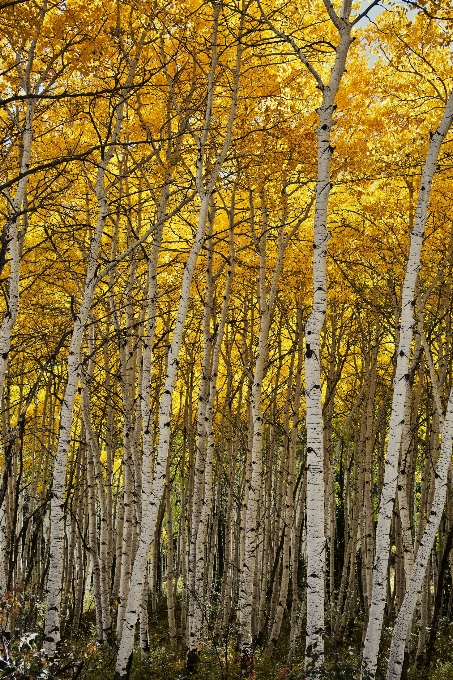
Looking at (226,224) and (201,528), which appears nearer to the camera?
(201,528)

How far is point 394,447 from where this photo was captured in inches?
214

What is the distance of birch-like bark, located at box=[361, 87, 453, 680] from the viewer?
521 cm

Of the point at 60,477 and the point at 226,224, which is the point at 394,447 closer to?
the point at 60,477

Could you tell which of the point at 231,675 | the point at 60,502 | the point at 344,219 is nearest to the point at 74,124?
the point at 344,219

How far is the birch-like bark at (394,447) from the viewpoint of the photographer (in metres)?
5.21

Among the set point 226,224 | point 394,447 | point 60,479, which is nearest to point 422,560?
point 394,447

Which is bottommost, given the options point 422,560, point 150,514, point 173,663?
point 173,663

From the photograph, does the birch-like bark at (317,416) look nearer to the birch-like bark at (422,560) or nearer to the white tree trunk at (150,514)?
the birch-like bark at (422,560)

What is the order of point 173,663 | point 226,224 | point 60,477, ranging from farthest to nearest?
point 226,224, point 173,663, point 60,477

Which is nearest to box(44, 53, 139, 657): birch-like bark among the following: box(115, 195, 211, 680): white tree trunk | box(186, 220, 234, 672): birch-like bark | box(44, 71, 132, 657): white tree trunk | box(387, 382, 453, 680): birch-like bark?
box(44, 71, 132, 657): white tree trunk

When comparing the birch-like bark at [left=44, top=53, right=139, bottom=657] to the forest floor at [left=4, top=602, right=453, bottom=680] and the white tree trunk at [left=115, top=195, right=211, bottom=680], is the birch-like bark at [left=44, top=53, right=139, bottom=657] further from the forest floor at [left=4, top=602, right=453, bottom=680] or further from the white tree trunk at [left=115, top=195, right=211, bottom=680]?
the white tree trunk at [left=115, top=195, right=211, bottom=680]

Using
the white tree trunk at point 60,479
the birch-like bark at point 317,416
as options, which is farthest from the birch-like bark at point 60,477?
the birch-like bark at point 317,416

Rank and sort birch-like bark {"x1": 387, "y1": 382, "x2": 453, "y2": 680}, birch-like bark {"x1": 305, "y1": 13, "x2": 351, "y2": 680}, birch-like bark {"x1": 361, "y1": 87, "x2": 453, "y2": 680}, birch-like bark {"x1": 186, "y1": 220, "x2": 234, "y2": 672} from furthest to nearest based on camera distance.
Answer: birch-like bark {"x1": 186, "y1": 220, "x2": 234, "y2": 672} < birch-like bark {"x1": 387, "y1": 382, "x2": 453, "y2": 680} < birch-like bark {"x1": 361, "y1": 87, "x2": 453, "y2": 680} < birch-like bark {"x1": 305, "y1": 13, "x2": 351, "y2": 680}

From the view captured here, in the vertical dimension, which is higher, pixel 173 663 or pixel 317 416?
pixel 317 416
